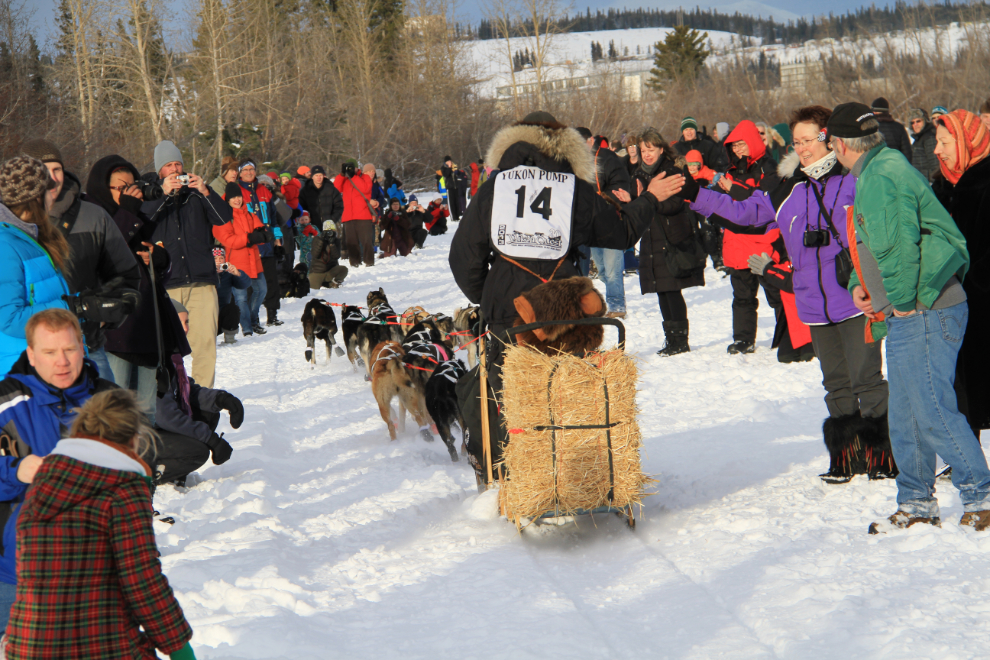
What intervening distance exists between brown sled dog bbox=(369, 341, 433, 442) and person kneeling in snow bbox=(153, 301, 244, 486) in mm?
1702

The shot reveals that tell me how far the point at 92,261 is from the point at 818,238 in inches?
158

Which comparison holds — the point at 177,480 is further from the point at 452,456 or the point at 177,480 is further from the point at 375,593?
the point at 375,593

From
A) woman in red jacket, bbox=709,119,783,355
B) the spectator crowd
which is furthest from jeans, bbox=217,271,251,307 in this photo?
woman in red jacket, bbox=709,119,783,355

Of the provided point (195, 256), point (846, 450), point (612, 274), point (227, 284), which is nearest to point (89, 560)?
point (846, 450)

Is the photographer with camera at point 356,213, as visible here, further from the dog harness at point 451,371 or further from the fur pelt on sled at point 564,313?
the fur pelt on sled at point 564,313

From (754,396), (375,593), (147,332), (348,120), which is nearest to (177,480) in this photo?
(147,332)

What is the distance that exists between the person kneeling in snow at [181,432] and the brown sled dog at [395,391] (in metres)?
1.70

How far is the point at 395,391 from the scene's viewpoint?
7.41 meters

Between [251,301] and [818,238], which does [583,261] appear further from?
[251,301]

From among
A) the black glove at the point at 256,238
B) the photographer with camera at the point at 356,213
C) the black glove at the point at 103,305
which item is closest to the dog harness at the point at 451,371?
the black glove at the point at 103,305

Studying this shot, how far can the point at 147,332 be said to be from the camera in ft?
17.8

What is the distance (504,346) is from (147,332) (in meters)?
2.30

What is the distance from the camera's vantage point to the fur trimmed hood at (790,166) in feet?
17.6

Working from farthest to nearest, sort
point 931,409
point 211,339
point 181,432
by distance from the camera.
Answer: point 211,339 < point 181,432 < point 931,409
